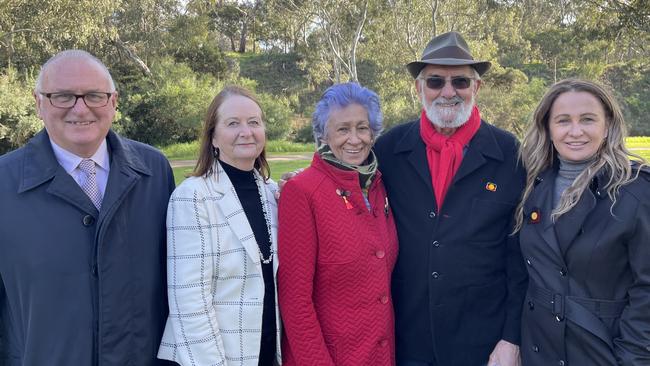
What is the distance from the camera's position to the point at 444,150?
297 centimetres

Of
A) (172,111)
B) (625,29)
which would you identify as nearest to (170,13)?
(172,111)

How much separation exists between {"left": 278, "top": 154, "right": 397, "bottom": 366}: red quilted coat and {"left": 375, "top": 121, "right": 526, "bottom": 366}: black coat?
0.79ft

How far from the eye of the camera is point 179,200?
2.55 m

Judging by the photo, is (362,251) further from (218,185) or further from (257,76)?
(257,76)

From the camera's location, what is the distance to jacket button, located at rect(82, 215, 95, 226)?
7.74ft

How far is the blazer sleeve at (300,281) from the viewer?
2586 millimetres

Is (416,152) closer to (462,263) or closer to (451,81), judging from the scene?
(451,81)

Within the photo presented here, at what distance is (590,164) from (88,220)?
233cm

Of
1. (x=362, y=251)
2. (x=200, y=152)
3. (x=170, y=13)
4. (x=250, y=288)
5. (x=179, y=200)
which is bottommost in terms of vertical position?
(x=250, y=288)

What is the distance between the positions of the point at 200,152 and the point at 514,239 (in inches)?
67.1

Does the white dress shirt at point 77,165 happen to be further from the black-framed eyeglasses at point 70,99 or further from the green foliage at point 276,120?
the green foliage at point 276,120

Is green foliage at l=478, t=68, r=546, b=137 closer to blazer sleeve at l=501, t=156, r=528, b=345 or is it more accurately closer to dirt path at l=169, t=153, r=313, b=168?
dirt path at l=169, t=153, r=313, b=168

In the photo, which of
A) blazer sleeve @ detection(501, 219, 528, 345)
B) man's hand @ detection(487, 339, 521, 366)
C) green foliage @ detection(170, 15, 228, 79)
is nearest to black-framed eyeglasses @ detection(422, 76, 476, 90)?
blazer sleeve @ detection(501, 219, 528, 345)

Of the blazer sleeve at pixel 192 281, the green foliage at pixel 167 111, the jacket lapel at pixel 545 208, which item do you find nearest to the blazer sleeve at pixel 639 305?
the jacket lapel at pixel 545 208
